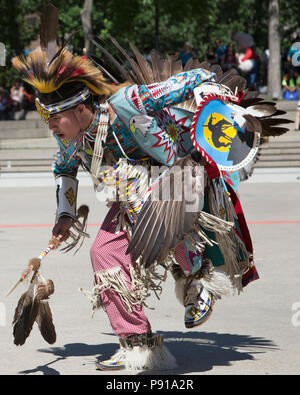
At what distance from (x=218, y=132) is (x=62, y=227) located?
1089 mm

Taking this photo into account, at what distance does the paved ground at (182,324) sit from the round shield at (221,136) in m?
1.10

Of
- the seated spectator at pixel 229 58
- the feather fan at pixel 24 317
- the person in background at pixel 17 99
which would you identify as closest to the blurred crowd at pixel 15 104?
the person in background at pixel 17 99

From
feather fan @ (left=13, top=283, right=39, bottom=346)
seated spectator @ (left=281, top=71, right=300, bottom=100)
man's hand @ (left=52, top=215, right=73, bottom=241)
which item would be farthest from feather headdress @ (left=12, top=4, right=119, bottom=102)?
seated spectator @ (left=281, top=71, right=300, bottom=100)

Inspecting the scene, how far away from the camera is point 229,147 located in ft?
12.9

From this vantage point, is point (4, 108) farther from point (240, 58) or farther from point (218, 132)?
point (218, 132)

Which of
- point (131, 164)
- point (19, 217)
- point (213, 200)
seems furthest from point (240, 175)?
point (19, 217)

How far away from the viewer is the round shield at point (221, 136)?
12.8 feet

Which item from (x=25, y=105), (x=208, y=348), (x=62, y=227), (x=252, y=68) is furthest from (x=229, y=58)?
(x=62, y=227)

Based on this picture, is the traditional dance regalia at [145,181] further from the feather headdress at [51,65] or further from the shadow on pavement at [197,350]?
the shadow on pavement at [197,350]

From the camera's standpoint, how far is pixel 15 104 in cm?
2553
